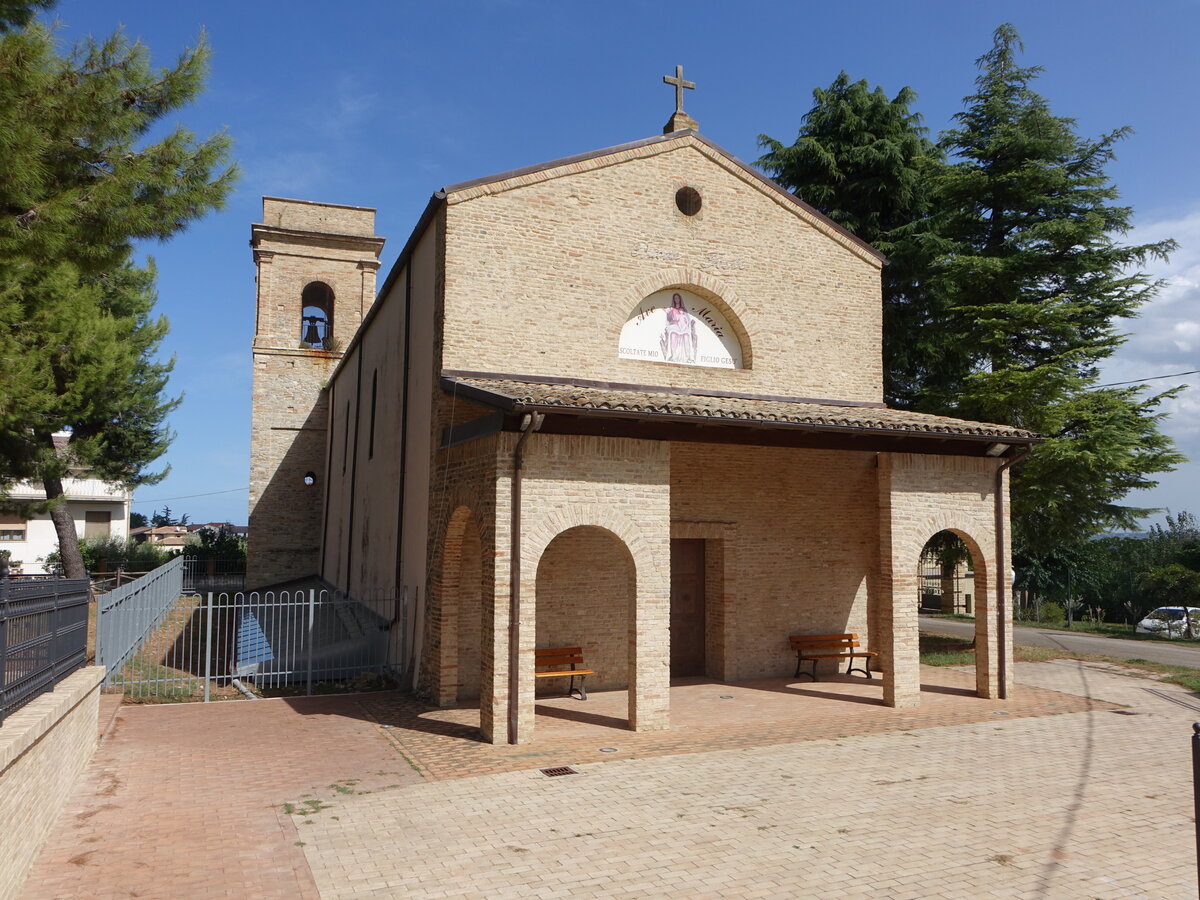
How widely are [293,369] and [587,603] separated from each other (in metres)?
17.4

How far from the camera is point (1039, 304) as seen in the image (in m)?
18.4

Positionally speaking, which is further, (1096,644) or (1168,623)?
(1168,623)

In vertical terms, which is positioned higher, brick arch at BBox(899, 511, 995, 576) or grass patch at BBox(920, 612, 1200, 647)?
brick arch at BBox(899, 511, 995, 576)

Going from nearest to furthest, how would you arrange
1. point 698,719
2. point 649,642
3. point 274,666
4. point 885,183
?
point 649,642
point 698,719
point 274,666
point 885,183

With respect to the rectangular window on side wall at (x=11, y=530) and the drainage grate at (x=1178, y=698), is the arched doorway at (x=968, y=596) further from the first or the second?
the rectangular window on side wall at (x=11, y=530)

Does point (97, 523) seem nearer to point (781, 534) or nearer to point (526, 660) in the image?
point (781, 534)

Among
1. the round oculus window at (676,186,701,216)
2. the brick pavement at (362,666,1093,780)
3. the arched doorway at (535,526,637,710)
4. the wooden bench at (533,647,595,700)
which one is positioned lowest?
the brick pavement at (362,666,1093,780)

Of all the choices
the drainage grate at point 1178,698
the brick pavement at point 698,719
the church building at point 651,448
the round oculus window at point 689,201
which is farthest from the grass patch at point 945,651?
the round oculus window at point 689,201

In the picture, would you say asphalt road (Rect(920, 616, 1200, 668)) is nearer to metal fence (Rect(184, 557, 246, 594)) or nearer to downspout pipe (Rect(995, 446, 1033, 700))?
downspout pipe (Rect(995, 446, 1033, 700))

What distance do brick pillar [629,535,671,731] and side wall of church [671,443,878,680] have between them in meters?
2.84

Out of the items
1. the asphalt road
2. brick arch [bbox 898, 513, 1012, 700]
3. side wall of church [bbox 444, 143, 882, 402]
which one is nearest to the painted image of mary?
side wall of church [bbox 444, 143, 882, 402]

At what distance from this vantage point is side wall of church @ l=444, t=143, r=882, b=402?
38.1ft

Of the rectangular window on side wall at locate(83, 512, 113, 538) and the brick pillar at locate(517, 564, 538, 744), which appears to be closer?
the brick pillar at locate(517, 564, 538, 744)

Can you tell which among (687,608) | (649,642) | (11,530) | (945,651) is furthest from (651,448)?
(11,530)
